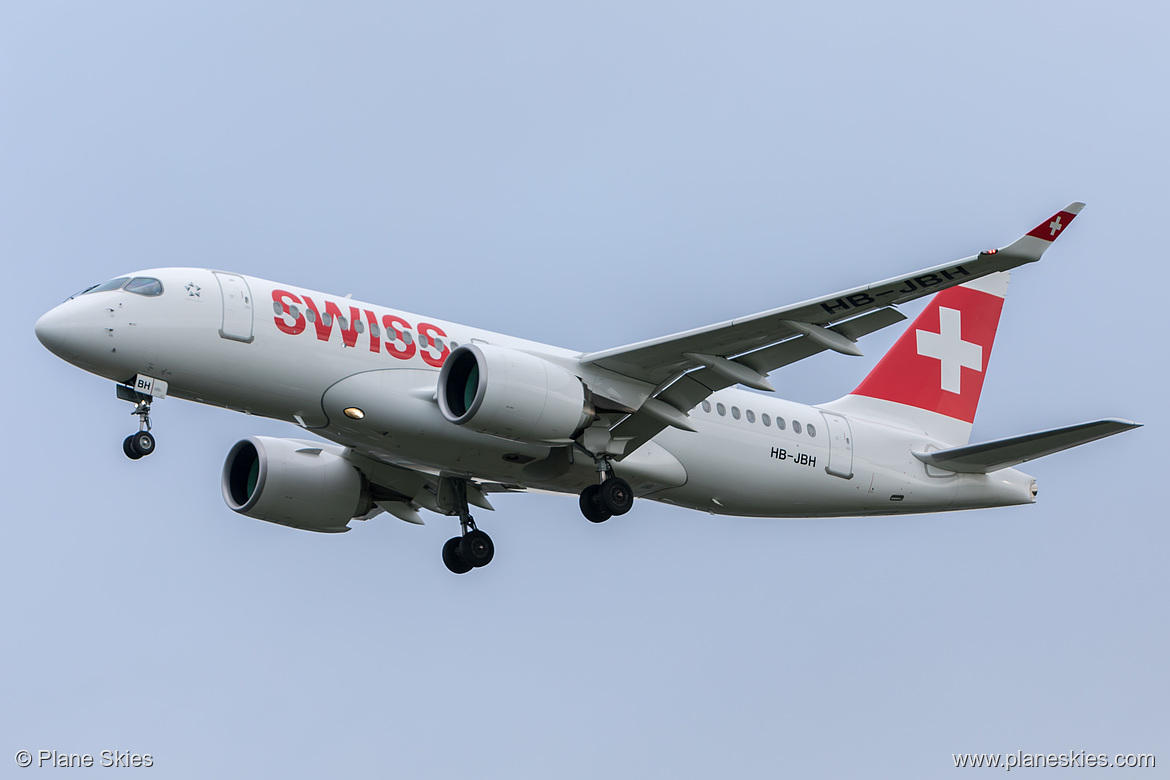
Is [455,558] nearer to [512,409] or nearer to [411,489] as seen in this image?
[411,489]

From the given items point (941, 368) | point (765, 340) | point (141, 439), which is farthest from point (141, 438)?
point (941, 368)

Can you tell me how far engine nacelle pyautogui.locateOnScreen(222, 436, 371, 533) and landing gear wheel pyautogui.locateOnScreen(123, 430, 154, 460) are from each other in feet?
16.4

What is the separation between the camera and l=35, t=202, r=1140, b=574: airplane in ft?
76.9

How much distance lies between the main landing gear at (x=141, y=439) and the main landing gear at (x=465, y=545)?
7091 millimetres

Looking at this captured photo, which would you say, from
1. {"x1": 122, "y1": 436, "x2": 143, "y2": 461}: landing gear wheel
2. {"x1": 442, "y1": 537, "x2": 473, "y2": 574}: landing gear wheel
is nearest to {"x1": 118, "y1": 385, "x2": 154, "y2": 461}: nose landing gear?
{"x1": 122, "y1": 436, "x2": 143, "y2": 461}: landing gear wheel

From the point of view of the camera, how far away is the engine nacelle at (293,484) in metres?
28.5

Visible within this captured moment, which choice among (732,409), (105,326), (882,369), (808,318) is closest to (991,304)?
(882,369)

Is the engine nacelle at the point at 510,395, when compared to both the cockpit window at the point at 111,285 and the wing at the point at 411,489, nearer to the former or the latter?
the wing at the point at 411,489

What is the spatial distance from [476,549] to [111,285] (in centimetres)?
927

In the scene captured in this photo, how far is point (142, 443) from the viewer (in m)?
23.4

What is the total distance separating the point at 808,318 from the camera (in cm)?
2327

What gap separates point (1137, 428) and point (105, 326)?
57.5 feet

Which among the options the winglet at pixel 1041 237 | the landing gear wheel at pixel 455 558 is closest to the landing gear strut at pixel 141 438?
the landing gear wheel at pixel 455 558

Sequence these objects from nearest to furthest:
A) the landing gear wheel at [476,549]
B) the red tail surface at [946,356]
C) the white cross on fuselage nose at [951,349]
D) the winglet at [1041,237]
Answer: the winglet at [1041,237]
the landing gear wheel at [476,549]
the red tail surface at [946,356]
the white cross on fuselage nose at [951,349]
